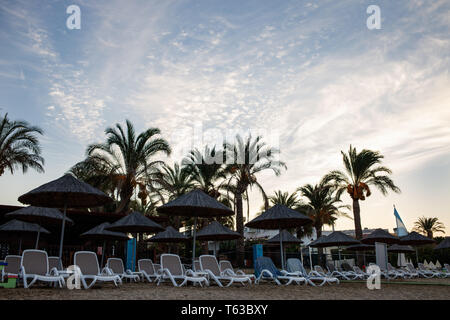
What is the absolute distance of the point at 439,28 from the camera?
13.8 metres

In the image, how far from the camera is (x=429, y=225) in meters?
46.5

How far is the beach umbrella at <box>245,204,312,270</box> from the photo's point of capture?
12555 millimetres

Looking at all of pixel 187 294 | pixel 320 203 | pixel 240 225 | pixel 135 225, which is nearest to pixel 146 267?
pixel 135 225

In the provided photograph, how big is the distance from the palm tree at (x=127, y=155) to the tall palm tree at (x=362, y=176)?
42.5ft

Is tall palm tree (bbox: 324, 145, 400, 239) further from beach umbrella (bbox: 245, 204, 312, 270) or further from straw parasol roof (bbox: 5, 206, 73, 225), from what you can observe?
straw parasol roof (bbox: 5, 206, 73, 225)

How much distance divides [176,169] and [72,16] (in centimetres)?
1849

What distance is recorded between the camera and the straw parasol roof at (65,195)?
352 inches

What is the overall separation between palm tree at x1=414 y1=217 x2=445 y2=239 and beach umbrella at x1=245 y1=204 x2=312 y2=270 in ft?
132

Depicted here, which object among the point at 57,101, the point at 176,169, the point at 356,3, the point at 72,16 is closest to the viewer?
the point at 72,16

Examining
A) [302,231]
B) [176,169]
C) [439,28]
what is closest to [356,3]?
[439,28]

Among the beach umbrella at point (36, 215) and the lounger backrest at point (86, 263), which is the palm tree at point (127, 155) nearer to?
the beach umbrella at point (36, 215)

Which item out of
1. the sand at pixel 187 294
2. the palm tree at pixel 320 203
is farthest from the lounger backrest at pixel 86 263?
the palm tree at pixel 320 203

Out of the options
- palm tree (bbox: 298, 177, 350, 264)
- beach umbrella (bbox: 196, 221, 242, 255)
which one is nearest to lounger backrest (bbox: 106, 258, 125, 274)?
beach umbrella (bbox: 196, 221, 242, 255)
